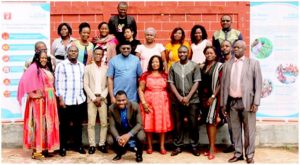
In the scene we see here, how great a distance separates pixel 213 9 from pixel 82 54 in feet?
8.51

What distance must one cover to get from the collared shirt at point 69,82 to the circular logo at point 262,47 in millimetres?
3198

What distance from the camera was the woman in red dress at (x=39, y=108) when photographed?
7477 millimetres

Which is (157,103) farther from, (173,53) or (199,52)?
(199,52)

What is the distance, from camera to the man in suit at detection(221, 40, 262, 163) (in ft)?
23.6

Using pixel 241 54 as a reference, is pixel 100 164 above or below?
below

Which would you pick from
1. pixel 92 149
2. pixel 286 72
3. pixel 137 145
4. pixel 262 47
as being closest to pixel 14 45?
pixel 92 149

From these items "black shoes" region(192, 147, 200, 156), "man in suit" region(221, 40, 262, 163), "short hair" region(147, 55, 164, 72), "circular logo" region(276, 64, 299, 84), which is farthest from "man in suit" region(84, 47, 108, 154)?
"circular logo" region(276, 64, 299, 84)

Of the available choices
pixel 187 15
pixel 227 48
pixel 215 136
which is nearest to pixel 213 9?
pixel 187 15

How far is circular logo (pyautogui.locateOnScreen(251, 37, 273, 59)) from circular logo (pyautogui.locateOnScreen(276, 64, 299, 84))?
1.07ft

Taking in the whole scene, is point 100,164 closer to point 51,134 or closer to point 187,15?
point 51,134

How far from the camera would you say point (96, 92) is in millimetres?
7781

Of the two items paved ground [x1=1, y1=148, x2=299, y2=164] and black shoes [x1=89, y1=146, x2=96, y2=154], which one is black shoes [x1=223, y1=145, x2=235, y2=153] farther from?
black shoes [x1=89, y1=146, x2=96, y2=154]

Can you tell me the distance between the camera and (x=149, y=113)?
7.78 metres

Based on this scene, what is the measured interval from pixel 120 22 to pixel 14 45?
76.5 inches
